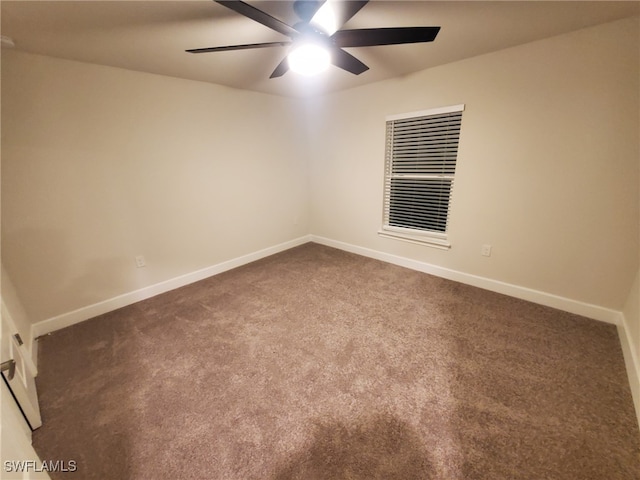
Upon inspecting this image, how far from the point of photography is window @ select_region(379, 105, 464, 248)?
8.56ft

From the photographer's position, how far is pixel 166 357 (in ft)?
6.07

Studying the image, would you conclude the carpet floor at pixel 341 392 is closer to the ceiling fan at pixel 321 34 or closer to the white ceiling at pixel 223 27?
the ceiling fan at pixel 321 34

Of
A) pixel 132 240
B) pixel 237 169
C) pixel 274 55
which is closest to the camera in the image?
pixel 274 55

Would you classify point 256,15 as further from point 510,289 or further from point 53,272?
point 510,289

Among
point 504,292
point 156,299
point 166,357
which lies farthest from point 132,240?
point 504,292

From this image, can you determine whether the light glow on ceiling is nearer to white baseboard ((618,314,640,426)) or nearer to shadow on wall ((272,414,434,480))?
shadow on wall ((272,414,434,480))

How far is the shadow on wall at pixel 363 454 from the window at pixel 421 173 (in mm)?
2076

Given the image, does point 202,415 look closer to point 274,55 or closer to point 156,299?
point 156,299

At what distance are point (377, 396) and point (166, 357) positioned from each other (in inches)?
60.9

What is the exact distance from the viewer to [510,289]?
2.45m

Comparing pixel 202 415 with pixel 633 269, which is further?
pixel 633 269

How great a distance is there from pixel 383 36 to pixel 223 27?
1050 millimetres

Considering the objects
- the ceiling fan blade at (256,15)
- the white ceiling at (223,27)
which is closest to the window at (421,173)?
the white ceiling at (223,27)

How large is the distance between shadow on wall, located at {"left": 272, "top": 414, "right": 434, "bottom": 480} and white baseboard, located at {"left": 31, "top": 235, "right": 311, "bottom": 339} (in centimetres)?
231
